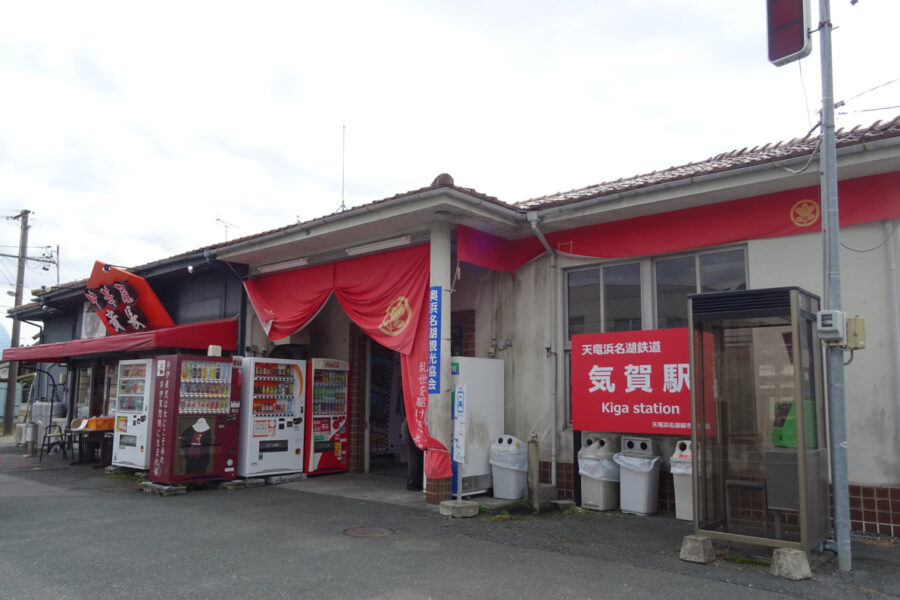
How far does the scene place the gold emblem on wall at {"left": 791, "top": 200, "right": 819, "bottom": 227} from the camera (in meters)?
7.26

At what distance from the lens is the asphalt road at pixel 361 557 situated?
513 cm

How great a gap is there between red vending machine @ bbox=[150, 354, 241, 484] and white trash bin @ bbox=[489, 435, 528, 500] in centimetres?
448

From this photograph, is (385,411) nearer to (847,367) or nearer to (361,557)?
(361,557)

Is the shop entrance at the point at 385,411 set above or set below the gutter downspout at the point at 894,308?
below

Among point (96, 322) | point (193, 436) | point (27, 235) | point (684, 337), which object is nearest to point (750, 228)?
point (684, 337)

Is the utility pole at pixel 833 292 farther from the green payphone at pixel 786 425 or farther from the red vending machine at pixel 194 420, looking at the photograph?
the red vending machine at pixel 194 420

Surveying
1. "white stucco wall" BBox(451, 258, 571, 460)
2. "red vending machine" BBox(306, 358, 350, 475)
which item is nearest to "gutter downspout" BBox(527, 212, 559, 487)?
"white stucco wall" BBox(451, 258, 571, 460)

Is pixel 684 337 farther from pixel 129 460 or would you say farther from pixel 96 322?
pixel 96 322

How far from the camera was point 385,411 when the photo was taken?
13766 mm

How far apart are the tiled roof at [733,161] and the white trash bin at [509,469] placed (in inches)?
131

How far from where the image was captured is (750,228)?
7.67 m

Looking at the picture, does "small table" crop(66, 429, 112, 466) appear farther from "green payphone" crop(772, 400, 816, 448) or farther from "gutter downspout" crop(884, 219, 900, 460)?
"gutter downspout" crop(884, 219, 900, 460)

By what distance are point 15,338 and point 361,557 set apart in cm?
2523

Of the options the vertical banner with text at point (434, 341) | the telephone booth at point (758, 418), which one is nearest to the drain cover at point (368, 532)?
the vertical banner with text at point (434, 341)
